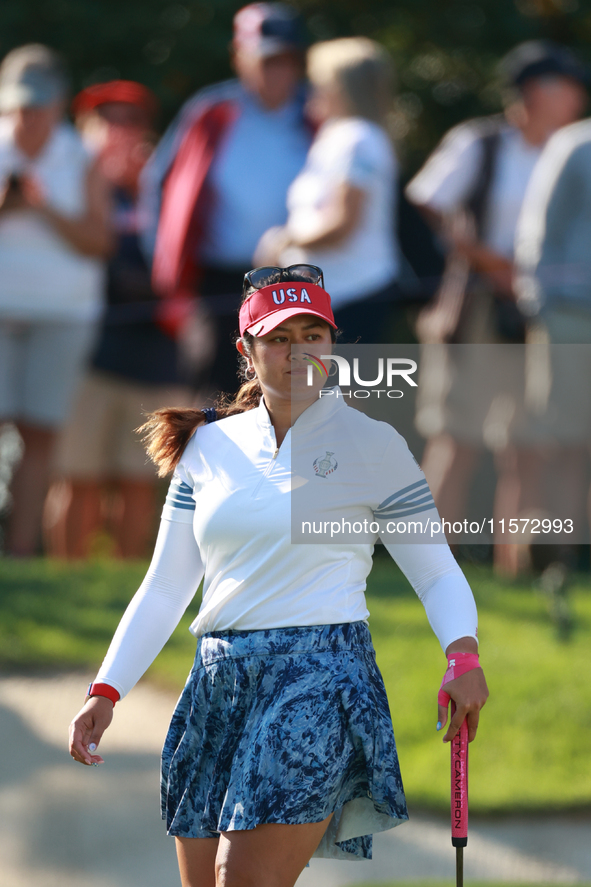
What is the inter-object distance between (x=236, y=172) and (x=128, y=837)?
315 cm

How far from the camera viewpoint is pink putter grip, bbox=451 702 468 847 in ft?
8.25

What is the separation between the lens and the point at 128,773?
16.7ft

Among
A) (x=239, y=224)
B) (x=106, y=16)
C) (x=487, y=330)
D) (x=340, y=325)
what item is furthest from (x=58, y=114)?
(x=106, y=16)

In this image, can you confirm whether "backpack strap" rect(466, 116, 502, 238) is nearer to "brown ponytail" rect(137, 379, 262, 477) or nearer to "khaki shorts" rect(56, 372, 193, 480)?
"khaki shorts" rect(56, 372, 193, 480)

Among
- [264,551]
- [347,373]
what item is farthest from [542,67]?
[264,551]

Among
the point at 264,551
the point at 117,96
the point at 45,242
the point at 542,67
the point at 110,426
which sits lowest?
the point at 264,551

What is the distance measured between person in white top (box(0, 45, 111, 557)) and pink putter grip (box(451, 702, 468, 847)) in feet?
13.2

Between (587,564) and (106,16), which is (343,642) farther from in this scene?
(106,16)

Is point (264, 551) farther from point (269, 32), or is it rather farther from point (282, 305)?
point (269, 32)

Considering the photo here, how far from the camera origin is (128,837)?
4.75 meters

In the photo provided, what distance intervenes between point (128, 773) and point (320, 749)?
2.77 m

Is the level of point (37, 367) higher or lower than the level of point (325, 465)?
higher

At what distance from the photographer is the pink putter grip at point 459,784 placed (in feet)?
8.25

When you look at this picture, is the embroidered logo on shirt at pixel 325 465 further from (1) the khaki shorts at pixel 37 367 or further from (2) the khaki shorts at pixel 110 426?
(2) the khaki shorts at pixel 110 426
